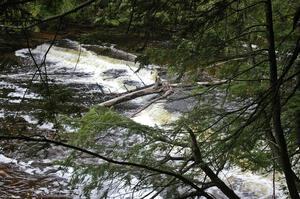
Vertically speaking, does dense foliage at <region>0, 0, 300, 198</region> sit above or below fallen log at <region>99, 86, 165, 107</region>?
above

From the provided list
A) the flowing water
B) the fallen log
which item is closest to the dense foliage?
the flowing water

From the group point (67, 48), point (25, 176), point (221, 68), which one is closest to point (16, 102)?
point (25, 176)

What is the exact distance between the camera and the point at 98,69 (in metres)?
16.6

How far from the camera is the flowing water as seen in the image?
3556 millimetres

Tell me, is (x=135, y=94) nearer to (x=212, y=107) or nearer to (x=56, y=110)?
(x=212, y=107)

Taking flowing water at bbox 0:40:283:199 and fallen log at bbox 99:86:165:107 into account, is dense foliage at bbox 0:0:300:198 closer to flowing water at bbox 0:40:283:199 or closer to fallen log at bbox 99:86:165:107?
flowing water at bbox 0:40:283:199

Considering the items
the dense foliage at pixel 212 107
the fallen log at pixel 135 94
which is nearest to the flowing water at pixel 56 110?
the fallen log at pixel 135 94

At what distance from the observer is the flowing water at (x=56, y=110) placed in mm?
3556

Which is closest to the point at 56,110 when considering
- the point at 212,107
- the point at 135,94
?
the point at 212,107

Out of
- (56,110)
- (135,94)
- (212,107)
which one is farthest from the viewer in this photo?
(135,94)

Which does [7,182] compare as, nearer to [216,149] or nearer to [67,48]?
[216,149]

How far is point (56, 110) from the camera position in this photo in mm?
2848

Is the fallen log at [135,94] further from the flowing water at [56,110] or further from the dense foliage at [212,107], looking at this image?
the dense foliage at [212,107]

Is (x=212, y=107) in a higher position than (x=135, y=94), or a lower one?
higher
